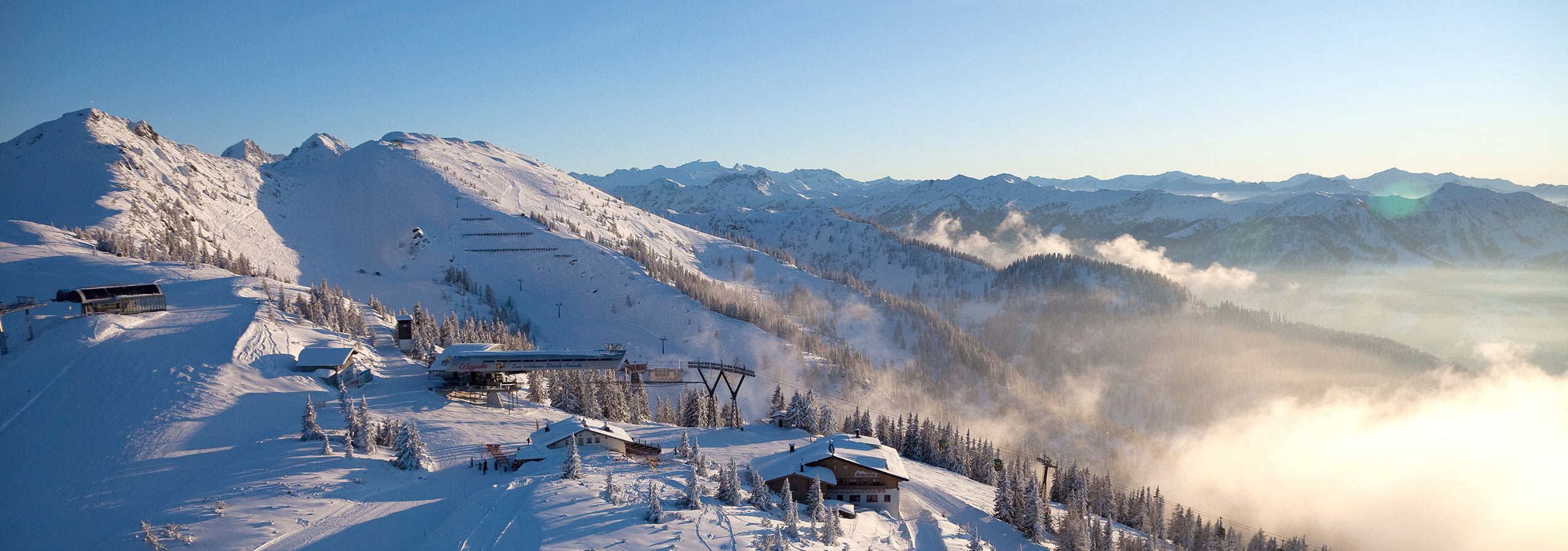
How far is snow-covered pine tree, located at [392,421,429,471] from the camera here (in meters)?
45.5

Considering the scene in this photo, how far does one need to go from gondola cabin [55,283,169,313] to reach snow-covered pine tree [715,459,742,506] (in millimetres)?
67606

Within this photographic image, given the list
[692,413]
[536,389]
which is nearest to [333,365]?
[536,389]

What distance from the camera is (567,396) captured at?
243 ft

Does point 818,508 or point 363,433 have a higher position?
point 363,433

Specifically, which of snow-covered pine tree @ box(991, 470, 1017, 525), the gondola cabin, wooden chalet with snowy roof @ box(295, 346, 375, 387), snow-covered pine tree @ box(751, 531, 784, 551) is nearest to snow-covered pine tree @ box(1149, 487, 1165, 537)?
snow-covered pine tree @ box(991, 470, 1017, 525)

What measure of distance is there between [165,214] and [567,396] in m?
110

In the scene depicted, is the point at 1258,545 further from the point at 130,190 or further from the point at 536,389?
the point at 130,190

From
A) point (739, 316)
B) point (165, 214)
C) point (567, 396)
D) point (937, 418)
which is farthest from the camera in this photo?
point (739, 316)

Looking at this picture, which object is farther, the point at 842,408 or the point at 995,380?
the point at 995,380

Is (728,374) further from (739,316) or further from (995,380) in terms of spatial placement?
(995,380)

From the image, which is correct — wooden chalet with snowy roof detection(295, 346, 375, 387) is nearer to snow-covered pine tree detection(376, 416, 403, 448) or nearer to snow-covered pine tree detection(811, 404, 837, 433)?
snow-covered pine tree detection(376, 416, 403, 448)

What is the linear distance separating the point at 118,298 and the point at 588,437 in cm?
5494

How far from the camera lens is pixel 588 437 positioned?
5391 cm

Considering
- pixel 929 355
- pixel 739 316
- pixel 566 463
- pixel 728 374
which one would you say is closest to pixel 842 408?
pixel 728 374
